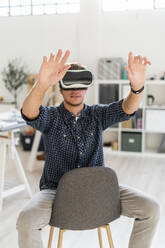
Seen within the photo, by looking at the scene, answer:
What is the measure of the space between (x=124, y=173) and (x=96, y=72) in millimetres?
1862

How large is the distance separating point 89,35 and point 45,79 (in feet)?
12.6

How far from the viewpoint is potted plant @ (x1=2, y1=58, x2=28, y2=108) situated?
5867 mm

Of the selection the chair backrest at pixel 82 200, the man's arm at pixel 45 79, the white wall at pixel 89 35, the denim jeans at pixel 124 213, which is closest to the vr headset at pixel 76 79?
the man's arm at pixel 45 79

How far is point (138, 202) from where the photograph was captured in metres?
1.89

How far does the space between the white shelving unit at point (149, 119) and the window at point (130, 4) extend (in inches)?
46.3

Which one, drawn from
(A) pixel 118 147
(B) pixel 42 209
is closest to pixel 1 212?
(B) pixel 42 209

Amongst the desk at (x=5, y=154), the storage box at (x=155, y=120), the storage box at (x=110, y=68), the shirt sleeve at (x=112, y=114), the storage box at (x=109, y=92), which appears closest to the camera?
the shirt sleeve at (x=112, y=114)

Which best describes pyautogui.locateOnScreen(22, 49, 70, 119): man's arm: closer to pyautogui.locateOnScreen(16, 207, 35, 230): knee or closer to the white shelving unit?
pyautogui.locateOnScreen(16, 207, 35, 230): knee

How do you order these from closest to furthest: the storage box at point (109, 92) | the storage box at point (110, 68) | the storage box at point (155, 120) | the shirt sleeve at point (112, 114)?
the shirt sleeve at point (112, 114) < the storage box at point (155, 120) < the storage box at point (110, 68) < the storage box at point (109, 92)

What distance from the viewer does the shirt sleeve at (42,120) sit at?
1939 mm

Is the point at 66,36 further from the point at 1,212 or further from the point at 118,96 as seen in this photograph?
the point at 1,212

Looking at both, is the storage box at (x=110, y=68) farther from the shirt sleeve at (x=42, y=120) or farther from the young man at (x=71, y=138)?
the shirt sleeve at (x=42, y=120)

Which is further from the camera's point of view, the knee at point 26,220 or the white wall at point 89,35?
the white wall at point 89,35

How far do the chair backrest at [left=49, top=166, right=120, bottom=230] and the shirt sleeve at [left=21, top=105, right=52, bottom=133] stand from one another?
0.38m
